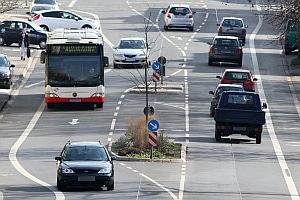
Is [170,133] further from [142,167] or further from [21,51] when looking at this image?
[21,51]

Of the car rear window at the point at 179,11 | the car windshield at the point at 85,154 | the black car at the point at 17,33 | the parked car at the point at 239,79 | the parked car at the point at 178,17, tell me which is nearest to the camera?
the car windshield at the point at 85,154

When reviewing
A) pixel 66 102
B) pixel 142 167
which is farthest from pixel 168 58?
pixel 142 167

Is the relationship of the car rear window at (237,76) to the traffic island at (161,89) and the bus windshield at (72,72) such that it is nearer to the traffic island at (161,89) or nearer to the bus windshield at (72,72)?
the traffic island at (161,89)

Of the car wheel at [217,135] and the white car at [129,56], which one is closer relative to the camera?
the car wheel at [217,135]

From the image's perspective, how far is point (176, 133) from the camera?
4069cm

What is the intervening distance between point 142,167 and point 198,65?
89.5 ft

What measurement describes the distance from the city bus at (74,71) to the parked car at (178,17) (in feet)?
85.6

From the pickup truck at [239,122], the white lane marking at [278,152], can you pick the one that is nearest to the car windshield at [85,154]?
the white lane marking at [278,152]

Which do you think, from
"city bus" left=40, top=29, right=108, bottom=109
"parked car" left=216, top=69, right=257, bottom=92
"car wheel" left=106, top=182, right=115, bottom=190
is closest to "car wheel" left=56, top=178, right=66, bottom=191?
"car wheel" left=106, top=182, right=115, bottom=190

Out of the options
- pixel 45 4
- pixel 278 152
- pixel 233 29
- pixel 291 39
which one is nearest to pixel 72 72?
→ pixel 278 152

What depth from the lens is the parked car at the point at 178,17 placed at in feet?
234

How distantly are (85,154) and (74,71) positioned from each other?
680 inches

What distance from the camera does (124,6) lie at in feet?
277

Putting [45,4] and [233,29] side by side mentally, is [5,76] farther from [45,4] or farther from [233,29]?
[45,4]
